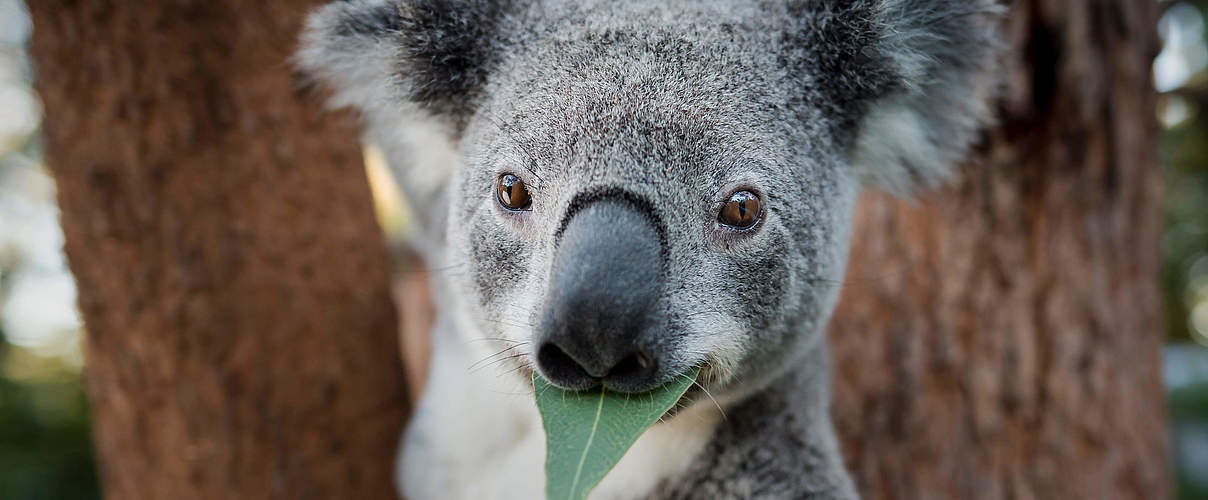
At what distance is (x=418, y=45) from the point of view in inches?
64.3

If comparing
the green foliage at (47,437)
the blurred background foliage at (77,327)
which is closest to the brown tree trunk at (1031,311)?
the blurred background foliage at (77,327)

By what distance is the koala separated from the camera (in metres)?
1.29

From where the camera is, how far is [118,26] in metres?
1.85

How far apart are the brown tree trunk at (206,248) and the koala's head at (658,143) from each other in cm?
36

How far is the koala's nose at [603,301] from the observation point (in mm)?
1168

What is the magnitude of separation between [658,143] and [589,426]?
46 cm

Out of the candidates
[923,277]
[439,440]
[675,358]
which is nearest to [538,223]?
[675,358]

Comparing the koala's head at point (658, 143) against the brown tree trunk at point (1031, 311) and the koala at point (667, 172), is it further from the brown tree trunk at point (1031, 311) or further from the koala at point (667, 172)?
the brown tree trunk at point (1031, 311)

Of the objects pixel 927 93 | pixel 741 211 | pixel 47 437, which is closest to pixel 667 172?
pixel 741 211

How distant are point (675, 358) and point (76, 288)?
1.47 metres

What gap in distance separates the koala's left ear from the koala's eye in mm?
604

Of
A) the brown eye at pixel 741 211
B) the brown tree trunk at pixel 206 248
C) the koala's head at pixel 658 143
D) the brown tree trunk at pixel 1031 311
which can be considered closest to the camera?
the koala's head at pixel 658 143

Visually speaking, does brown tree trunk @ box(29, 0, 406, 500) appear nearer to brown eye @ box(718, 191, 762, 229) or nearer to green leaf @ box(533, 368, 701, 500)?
green leaf @ box(533, 368, 701, 500)

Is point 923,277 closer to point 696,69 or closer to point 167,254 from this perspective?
point 696,69
